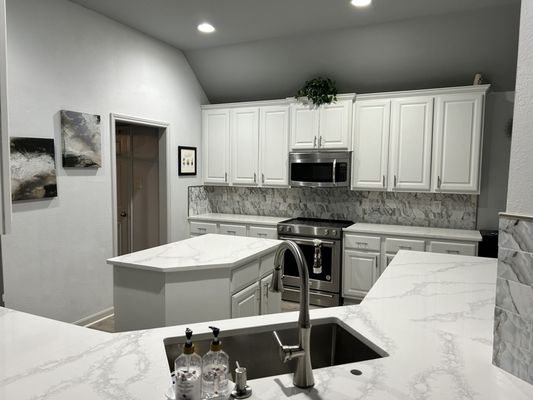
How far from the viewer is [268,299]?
3082 mm

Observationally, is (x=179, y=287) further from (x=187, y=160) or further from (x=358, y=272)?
(x=187, y=160)

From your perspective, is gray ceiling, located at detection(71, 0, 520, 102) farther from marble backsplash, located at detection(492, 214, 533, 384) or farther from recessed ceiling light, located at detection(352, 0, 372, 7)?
marble backsplash, located at detection(492, 214, 533, 384)

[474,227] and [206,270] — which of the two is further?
[474,227]

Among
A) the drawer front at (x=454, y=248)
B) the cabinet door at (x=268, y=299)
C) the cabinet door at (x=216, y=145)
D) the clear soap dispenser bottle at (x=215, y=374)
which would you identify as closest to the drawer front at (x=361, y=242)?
the drawer front at (x=454, y=248)

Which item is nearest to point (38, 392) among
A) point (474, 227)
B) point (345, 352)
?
point (345, 352)

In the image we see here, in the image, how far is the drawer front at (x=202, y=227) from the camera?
5027 millimetres

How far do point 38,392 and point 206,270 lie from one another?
1.45m

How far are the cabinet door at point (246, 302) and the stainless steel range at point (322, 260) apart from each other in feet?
4.86

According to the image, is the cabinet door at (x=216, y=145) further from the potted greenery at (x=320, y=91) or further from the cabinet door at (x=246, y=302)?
the cabinet door at (x=246, y=302)

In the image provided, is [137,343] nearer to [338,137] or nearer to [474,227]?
[338,137]

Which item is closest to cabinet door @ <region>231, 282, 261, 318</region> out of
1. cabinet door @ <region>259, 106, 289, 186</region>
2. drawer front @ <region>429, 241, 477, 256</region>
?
drawer front @ <region>429, 241, 477, 256</region>

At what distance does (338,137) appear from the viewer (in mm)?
4422

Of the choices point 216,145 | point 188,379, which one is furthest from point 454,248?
point 188,379

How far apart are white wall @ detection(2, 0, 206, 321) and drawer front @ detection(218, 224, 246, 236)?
4.88ft
